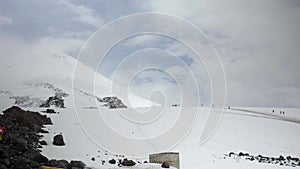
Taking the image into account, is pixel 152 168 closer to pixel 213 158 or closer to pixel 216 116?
pixel 213 158

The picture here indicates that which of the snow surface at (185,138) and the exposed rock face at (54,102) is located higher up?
the exposed rock face at (54,102)

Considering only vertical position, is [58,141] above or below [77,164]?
above

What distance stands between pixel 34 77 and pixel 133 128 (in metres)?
28.1

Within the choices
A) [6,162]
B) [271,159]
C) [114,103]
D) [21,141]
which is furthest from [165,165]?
[114,103]

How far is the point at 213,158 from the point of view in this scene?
1439 cm

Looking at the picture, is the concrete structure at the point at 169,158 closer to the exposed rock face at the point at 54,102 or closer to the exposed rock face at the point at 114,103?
the exposed rock face at the point at 54,102

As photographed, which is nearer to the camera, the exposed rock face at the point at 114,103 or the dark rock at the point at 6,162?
the dark rock at the point at 6,162

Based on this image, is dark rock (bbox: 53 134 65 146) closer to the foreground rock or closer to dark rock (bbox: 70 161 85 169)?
the foreground rock

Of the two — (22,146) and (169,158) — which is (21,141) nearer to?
(22,146)

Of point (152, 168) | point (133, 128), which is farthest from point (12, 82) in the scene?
point (152, 168)

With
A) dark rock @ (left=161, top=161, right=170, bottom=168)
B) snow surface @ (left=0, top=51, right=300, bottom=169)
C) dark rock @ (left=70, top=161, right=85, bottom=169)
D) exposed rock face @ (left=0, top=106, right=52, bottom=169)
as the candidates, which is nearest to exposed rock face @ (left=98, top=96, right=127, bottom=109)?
snow surface @ (left=0, top=51, right=300, bottom=169)

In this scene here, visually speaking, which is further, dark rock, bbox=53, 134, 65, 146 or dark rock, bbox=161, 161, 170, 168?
dark rock, bbox=53, 134, 65, 146

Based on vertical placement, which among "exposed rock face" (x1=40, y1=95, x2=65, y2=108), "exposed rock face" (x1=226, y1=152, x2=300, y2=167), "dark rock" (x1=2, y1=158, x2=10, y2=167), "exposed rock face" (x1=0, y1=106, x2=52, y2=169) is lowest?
"exposed rock face" (x1=226, y1=152, x2=300, y2=167)

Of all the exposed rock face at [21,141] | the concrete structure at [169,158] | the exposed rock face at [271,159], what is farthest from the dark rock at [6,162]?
the exposed rock face at [271,159]
